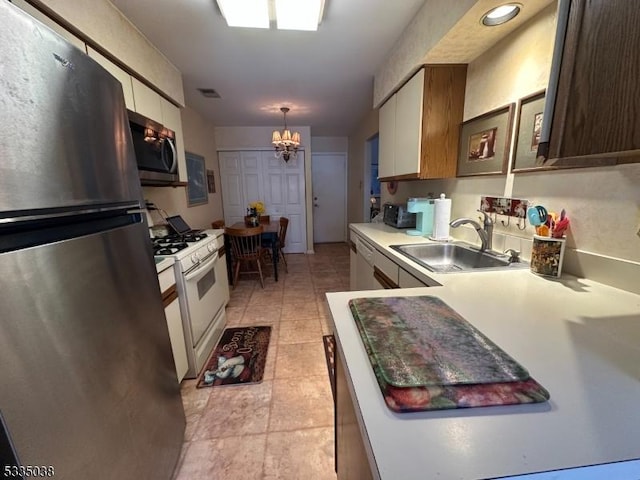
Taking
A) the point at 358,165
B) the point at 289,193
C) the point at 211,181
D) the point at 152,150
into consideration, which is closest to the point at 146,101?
the point at 152,150

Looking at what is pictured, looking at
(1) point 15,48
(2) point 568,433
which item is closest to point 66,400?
(1) point 15,48

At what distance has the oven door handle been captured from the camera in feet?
5.77

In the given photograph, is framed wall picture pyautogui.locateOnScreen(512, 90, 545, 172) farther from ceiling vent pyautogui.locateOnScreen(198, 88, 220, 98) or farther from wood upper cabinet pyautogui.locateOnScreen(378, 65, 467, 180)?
ceiling vent pyautogui.locateOnScreen(198, 88, 220, 98)

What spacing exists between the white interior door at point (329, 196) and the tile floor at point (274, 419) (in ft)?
Answer: 11.7

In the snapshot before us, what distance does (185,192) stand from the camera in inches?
123

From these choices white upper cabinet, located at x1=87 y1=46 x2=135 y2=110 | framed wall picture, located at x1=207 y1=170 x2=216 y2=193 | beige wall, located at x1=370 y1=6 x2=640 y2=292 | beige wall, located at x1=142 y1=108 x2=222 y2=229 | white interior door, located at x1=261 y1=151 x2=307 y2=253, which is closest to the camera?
beige wall, located at x1=370 y1=6 x2=640 y2=292

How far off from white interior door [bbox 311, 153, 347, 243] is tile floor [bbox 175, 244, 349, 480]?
3556mm

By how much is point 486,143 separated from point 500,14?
62 centimetres

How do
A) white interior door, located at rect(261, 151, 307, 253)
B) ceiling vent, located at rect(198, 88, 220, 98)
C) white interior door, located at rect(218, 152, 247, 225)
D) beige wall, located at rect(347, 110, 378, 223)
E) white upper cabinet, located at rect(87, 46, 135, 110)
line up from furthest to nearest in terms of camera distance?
white interior door, located at rect(261, 151, 307, 253) → white interior door, located at rect(218, 152, 247, 225) → beige wall, located at rect(347, 110, 378, 223) → ceiling vent, located at rect(198, 88, 220, 98) → white upper cabinet, located at rect(87, 46, 135, 110)

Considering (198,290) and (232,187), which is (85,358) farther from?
(232,187)

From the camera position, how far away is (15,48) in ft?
1.91

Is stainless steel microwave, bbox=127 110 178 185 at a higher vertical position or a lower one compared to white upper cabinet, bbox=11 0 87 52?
lower

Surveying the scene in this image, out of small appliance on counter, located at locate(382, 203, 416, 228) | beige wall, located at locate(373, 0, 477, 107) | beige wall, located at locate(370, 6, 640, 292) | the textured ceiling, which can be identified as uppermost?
the textured ceiling

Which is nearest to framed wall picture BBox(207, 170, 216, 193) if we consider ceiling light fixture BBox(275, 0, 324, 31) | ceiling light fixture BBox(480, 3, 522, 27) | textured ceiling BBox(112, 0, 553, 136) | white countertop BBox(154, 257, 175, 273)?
textured ceiling BBox(112, 0, 553, 136)
